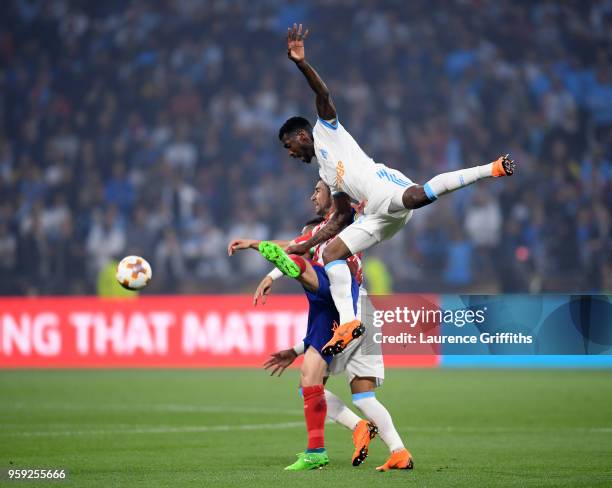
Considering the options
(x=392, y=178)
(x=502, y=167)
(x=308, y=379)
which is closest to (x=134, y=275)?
(x=308, y=379)

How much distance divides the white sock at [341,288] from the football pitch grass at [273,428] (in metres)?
1.11

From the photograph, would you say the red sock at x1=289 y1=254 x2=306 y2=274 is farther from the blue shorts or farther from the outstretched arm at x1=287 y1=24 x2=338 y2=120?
the outstretched arm at x1=287 y1=24 x2=338 y2=120

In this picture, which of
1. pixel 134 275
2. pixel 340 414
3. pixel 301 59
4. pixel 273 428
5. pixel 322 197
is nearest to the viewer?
pixel 301 59

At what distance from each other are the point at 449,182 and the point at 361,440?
6.28ft

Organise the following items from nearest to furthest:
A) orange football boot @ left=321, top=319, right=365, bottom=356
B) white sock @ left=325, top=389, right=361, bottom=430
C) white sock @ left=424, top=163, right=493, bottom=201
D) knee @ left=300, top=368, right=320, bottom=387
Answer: white sock @ left=424, top=163, right=493, bottom=201, orange football boot @ left=321, top=319, right=365, bottom=356, knee @ left=300, top=368, right=320, bottom=387, white sock @ left=325, top=389, right=361, bottom=430

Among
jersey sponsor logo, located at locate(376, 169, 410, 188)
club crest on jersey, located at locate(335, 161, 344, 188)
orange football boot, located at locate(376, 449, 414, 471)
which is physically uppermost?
club crest on jersey, located at locate(335, 161, 344, 188)

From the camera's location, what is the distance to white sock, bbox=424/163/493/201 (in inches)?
296

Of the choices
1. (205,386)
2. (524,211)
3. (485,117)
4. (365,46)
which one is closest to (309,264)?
(205,386)

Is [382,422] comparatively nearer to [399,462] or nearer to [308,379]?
[399,462]

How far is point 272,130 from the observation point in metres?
24.2

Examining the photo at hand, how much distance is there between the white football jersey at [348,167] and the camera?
26.5 ft

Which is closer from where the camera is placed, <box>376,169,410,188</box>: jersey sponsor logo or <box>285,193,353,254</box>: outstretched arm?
<box>376,169,410,188</box>: jersey sponsor logo

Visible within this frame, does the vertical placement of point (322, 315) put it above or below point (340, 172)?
below

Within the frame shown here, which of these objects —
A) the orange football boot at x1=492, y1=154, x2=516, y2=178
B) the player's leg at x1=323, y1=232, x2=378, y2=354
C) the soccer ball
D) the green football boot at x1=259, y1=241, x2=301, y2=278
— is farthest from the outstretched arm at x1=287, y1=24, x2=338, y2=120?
the soccer ball
